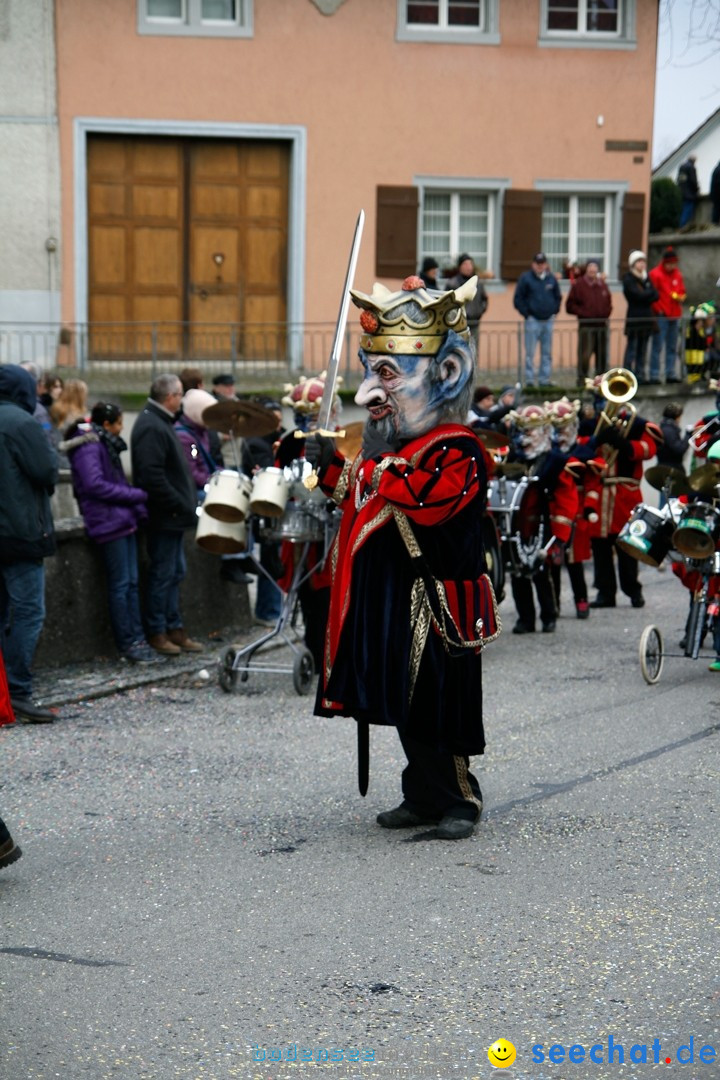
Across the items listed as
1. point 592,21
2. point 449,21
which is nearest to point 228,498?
point 449,21

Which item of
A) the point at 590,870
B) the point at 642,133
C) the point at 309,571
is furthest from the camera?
the point at 642,133

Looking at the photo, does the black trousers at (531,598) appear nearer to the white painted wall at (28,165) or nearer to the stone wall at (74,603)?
the stone wall at (74,603)

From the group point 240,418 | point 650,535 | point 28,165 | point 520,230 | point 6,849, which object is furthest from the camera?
point 520,230

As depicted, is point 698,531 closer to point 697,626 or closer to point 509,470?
point 697,626

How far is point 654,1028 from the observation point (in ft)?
15.4

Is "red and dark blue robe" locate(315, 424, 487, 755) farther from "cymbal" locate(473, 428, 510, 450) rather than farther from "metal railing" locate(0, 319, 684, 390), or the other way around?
"metal railing" locate(0, 319, 684, 390)

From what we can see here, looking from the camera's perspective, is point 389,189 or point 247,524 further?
point 389,189

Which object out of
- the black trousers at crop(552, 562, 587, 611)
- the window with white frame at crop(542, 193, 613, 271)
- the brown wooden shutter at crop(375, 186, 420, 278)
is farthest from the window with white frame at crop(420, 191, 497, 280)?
the black trousers at crop(552, 562, 587, 611)

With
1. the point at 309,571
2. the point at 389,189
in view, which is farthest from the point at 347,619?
the point at 389,189

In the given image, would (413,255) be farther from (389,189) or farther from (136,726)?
(136,726)

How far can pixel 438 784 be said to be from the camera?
21.8ft

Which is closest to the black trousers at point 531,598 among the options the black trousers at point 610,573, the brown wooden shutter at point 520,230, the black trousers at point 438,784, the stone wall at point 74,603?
the black trousers at point 610,573

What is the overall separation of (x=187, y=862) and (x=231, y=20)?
55.7 feet

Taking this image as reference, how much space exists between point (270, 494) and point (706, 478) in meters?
2.64
